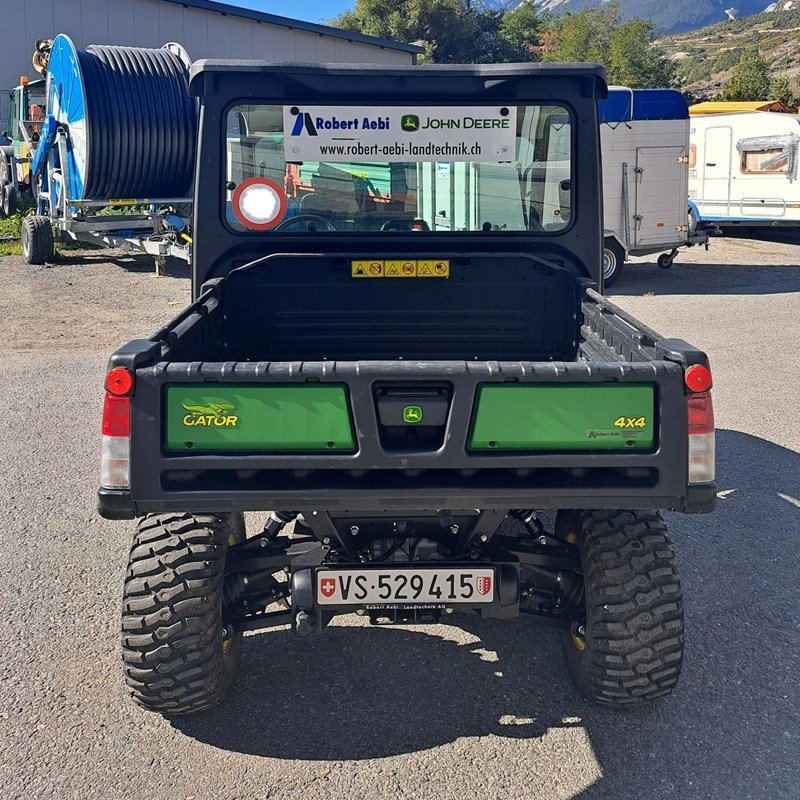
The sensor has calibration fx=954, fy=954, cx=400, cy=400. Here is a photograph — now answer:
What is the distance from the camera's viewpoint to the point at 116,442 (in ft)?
9.82

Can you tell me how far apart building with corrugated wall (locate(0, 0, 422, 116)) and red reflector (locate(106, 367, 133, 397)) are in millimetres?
23142

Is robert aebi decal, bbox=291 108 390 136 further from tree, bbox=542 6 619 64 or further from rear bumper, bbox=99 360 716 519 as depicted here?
tree, bbox=542 6 619 64

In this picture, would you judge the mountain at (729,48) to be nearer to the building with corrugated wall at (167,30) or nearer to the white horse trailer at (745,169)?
the building with corrugated wall at (167,30)

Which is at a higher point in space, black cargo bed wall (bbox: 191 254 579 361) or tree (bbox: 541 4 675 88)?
tree (bbox: 541 4 675 88)

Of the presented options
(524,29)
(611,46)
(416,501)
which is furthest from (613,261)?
(524,29)

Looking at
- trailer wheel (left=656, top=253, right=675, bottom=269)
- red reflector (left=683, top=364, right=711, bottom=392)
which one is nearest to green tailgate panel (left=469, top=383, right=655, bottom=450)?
red reflector (left=683, top=364, right=711, bottom=392)

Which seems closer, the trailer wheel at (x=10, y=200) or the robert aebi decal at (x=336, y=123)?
the robert aebi decal at (x=336, y=123)

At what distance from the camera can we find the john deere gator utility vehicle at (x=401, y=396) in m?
3.02

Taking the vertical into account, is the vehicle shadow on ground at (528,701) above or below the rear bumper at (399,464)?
below

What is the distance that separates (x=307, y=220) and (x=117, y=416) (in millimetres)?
1884

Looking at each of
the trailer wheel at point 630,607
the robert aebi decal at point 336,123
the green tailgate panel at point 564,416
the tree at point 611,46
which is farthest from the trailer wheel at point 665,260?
the tree at point 611,46

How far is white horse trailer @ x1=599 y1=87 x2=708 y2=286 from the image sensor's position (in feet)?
47.6

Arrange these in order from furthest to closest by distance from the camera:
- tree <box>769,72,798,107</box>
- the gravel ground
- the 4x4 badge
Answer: tree <box>769,72,798,107</box>, the gravel ground, the 4x4 badge

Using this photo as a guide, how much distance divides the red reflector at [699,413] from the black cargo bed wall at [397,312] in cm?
155
